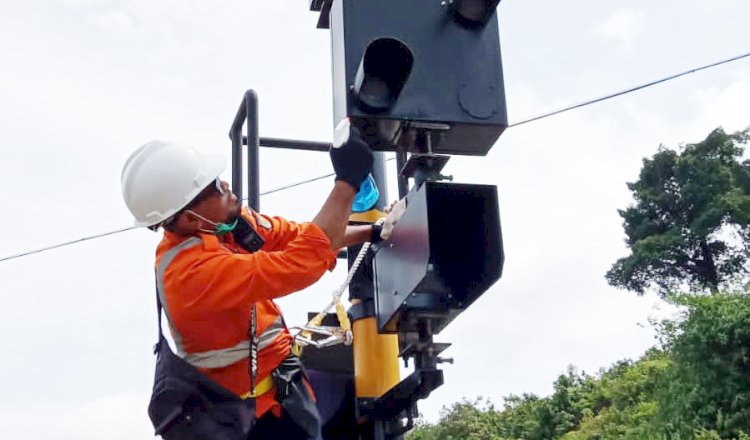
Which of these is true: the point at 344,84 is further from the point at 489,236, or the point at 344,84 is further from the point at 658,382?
the point at 658,382

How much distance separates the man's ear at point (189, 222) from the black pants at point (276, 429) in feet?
2.33

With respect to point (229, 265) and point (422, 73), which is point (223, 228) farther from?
point (422, 73)

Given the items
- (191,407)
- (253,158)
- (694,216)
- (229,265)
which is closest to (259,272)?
(229,265)

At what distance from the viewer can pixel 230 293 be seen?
2.88 m

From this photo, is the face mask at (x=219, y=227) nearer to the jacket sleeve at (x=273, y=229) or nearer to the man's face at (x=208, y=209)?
the man's face at (x=208, y=209)

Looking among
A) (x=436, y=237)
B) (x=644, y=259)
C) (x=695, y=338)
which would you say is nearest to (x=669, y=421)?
(x=695, y=338)

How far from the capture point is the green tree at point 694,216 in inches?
1223

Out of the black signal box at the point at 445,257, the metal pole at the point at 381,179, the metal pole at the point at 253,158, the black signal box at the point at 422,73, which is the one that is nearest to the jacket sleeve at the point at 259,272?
the black signal box at the point at 445,257

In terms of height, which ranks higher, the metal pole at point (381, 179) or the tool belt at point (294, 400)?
the metal pole at point (381, 179)

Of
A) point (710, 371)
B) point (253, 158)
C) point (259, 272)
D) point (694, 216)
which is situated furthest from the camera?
point (694, 216)

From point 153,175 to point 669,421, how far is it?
45.6ft

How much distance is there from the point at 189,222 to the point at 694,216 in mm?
31322

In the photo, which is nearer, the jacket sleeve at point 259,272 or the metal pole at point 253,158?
the jacket sleeve at point 259,272

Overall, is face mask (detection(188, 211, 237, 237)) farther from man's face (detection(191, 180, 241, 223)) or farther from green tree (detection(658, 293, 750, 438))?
green tree (detection(658, 293, 750, 438))
